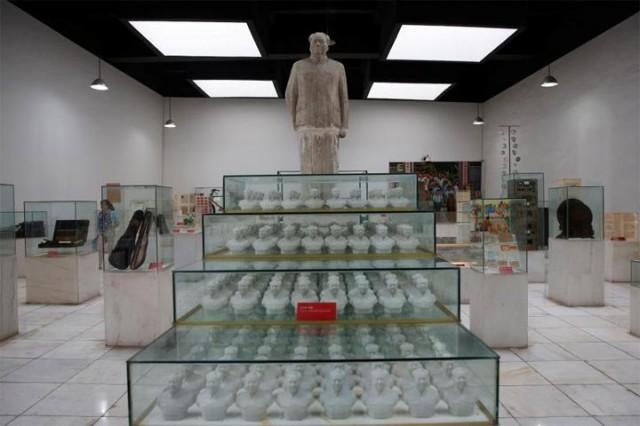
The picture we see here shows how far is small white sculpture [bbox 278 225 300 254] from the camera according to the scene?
2.98 meters

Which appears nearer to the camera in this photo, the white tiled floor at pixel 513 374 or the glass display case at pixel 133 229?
the white tiled floor at pixel 513 374

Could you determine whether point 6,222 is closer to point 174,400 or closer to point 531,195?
point 174,400

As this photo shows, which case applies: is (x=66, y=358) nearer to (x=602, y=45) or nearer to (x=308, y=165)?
(x=308, y=165)

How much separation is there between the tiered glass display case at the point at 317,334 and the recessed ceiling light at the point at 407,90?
8217 mm

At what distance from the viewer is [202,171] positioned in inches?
527

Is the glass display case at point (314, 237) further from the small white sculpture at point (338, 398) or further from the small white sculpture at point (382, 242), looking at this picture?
the small white sculpture at point (338, 398)

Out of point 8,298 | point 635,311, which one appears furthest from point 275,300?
point 635,311

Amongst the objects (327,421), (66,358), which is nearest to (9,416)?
(66,358)

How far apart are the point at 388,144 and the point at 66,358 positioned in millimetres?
11110

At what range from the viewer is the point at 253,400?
198cm

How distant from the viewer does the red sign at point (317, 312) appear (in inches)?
96.0

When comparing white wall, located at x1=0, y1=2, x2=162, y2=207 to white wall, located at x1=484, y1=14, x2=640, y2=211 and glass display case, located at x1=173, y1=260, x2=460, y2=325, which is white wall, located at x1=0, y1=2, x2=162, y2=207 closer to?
glass display case, located at x1=173, y1=260, x2=460, y2=325

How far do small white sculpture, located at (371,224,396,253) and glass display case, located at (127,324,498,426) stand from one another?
89 centimetres

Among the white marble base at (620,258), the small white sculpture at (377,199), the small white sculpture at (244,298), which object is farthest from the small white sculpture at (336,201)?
the white marble base at (620,258)
